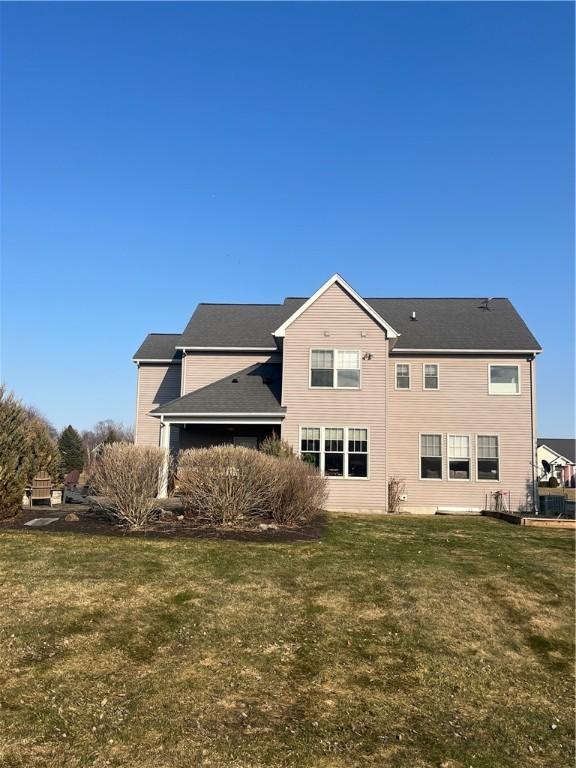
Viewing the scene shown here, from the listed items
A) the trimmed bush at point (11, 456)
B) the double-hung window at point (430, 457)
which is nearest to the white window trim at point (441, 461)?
the double-hung window at point (430, 457)

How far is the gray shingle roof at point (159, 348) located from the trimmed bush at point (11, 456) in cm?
1221

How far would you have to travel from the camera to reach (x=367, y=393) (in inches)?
810

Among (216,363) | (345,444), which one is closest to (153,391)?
(216,363)

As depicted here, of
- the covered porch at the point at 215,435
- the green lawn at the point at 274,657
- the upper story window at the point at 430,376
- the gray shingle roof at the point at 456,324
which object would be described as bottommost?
the green lawn at the point at 274,657

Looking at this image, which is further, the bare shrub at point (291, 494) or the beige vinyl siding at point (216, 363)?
the beige vinyl siding at point (216, 363)

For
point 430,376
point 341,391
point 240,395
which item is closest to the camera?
point 341,391

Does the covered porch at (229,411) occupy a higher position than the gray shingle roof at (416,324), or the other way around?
the gray shingle roof at (416,324)

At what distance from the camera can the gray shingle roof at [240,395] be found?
20422 mm

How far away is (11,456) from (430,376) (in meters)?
15.2

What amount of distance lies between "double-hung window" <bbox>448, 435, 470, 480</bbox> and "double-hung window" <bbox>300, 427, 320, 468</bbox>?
5365mm

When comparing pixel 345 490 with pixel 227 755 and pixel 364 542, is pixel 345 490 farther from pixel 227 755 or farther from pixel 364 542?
pixel 227 755

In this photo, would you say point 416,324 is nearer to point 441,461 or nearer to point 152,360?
point 441,461

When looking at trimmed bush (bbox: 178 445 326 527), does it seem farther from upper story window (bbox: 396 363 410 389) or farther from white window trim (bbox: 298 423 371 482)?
upper story window (bbox: 396 363 410 389)

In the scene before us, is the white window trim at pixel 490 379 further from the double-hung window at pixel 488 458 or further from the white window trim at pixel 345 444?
the white window trim at pixel 345 444
